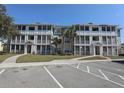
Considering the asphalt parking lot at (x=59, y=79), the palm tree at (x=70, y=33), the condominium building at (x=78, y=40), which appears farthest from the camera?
the condominium building at (x=78, y=40)

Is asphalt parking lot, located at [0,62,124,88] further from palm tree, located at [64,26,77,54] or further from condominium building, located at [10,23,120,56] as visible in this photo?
condominium building, located at [10,23,120,56]

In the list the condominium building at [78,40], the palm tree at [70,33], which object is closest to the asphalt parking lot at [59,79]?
the palm tree at [70,33]

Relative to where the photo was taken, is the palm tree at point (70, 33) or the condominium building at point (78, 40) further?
the condominium building at point (78, 40)

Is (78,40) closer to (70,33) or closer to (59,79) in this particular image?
(70,33)

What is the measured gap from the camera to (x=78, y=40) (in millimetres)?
42375

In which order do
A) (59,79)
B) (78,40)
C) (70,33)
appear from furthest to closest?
(78,40)
(70,33)
(59,79)

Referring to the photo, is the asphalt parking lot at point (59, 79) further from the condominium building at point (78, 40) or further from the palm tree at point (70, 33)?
the condominium building at point (78, 40)

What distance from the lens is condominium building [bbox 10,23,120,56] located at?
137 feet

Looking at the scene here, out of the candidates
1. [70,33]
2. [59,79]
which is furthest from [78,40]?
[59,79]

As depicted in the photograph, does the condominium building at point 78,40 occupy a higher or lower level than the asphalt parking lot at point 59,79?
higher

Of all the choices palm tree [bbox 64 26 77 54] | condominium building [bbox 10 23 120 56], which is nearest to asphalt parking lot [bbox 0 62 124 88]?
palm tree [bbox 64 26 77 54]

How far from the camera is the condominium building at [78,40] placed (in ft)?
137
